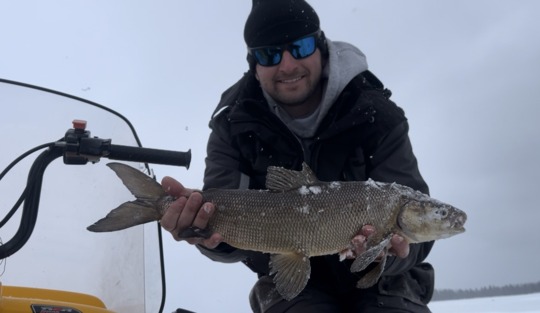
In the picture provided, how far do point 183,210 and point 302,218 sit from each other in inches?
30.8

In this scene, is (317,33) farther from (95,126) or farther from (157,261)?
(157,261)

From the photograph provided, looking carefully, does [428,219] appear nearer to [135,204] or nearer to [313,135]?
[313,135]

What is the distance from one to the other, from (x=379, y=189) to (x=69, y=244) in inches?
77.7

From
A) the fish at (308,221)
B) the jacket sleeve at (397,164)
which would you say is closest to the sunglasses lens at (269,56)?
the jacket sleeve at (397,164)

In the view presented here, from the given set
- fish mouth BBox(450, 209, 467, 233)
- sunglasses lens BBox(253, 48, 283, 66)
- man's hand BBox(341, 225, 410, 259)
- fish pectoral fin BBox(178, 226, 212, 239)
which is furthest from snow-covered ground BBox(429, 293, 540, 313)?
fish pectoral fin BBox(178, 226, 212, 239)

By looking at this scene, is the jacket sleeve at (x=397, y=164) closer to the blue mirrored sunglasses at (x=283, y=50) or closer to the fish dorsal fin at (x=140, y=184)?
the blue mirrored sunglasses at (x=283, y=50)

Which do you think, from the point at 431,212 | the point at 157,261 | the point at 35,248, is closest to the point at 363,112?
the point at 431,212

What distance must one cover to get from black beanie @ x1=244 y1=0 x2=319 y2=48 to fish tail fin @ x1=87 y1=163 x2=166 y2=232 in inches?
68.8

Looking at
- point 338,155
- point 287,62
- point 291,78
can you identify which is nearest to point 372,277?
point 338,155

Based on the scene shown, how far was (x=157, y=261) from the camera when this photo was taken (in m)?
3.28

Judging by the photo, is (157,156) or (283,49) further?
(283,49)

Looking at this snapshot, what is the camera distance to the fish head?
3.63 metres

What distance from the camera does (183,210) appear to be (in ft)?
11.2

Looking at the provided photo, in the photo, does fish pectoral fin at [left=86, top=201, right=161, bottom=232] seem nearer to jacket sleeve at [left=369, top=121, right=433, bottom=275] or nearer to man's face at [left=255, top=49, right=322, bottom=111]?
man's face at [left=255, top=49, right=322, bottom=111]
